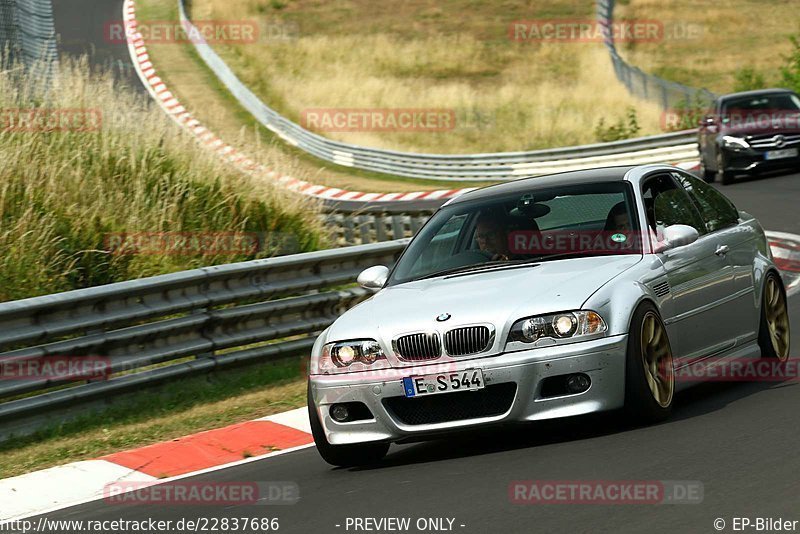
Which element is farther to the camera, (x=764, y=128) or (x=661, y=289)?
(x=764, y=128)

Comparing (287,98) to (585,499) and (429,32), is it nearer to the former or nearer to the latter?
(429,32)

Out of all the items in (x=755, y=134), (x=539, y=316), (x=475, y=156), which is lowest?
(x=475, y=156)

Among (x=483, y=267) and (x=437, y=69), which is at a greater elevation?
(x=483, y=267)

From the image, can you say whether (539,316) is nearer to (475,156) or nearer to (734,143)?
(734,143)

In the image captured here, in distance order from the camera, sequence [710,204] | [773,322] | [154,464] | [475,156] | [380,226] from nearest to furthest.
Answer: [154,464] < [710,204] < [773,322] < [380,226] < [475,156]

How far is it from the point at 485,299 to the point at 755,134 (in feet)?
56.8

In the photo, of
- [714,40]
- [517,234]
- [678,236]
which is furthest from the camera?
[714,40]

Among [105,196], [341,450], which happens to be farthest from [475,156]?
[341,450]

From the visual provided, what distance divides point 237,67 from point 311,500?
46491 mm

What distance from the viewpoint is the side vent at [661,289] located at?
7.46 meters

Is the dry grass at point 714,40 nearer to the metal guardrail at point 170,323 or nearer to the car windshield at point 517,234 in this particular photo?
the metal guardrail at point 170,323

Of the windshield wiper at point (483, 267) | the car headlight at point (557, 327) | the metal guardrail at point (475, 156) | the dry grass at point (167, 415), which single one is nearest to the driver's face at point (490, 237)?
the windshield wiper at point (483, 267)

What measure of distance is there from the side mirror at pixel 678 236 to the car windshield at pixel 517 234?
6.9 inches

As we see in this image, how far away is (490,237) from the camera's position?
8070 millimetres
